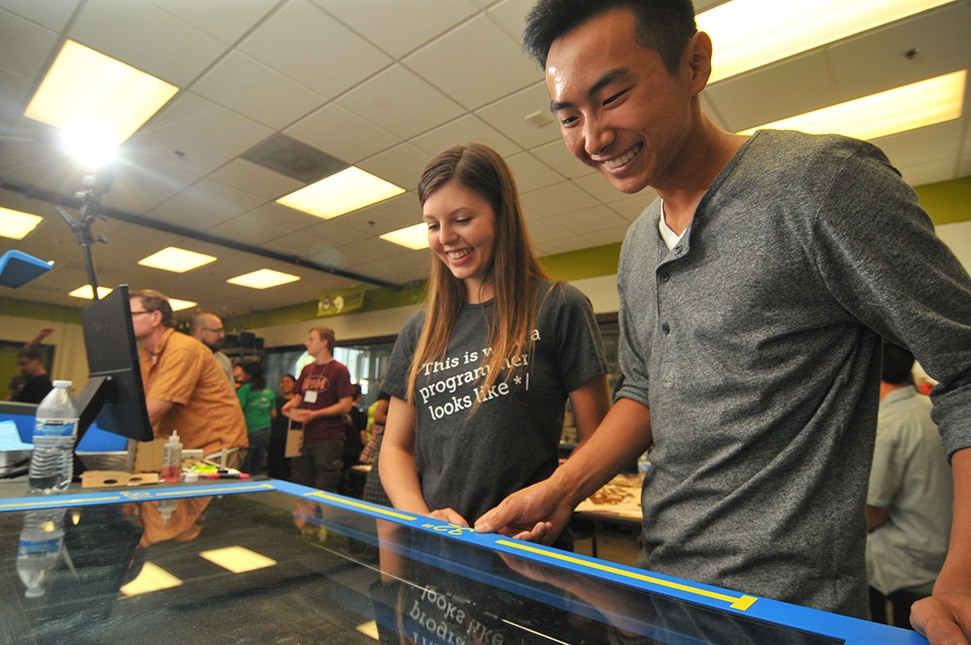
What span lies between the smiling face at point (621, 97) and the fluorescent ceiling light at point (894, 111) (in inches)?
112

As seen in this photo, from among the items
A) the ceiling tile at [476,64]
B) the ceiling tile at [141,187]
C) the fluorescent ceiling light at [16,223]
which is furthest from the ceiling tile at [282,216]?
the ceiling tile at [476,64]

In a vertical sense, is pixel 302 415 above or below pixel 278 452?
above

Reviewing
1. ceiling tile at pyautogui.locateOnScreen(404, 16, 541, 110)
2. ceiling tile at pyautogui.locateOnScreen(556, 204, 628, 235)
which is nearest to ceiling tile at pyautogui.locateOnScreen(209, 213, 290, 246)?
ceiling tile at pyautogui.locateOnScreen(556, 204, 628, 235)

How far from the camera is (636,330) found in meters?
0.94

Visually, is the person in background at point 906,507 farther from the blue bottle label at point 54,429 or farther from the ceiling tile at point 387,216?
the ceiling tile at point 387,216

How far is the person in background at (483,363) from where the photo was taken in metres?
1.03

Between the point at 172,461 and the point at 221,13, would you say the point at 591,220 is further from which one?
the point at 172,461

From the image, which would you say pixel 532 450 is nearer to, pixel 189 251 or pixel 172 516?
pixel 172 516

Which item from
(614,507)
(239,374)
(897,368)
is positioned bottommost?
(614,507)

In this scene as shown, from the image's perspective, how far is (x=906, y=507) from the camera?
1996 mm

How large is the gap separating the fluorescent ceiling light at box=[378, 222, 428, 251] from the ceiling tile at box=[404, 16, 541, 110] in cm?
232

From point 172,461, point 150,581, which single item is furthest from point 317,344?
point 150,581

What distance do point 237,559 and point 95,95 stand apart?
3.86 meters

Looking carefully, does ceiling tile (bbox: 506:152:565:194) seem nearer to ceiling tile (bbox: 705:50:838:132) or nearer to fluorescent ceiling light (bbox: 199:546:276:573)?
ceiling tile (bbox: 705:50:838:132)
